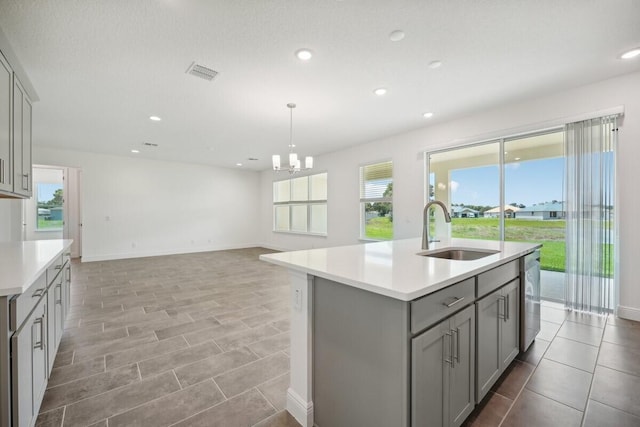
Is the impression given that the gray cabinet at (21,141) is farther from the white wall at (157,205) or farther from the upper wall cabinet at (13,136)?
the white wall at (157,205)

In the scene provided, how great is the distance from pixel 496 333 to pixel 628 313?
8.55 feet

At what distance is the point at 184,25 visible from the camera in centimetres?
219

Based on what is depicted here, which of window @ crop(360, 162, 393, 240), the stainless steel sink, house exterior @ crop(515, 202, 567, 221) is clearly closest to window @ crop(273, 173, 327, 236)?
window @ crop(360, 162, 393, 240)

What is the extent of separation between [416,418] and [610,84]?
4.25 metres

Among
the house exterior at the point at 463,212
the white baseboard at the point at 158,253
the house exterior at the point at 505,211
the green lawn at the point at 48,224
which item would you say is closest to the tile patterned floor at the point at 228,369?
the house exterior at the point at 505,211

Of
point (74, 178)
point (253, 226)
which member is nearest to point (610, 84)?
point (253, 226)

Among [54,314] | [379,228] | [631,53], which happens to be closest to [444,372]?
[54,314]

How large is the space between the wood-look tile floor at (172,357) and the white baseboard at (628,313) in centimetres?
376

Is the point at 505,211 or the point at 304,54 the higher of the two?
the point at 304,54

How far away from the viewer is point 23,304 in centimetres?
135

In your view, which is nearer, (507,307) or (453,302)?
(453,302)

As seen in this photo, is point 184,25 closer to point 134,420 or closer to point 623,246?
point 134,420

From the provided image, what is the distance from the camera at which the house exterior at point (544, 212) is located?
3.60 meters

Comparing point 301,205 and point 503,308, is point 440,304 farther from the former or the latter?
point 301,205
